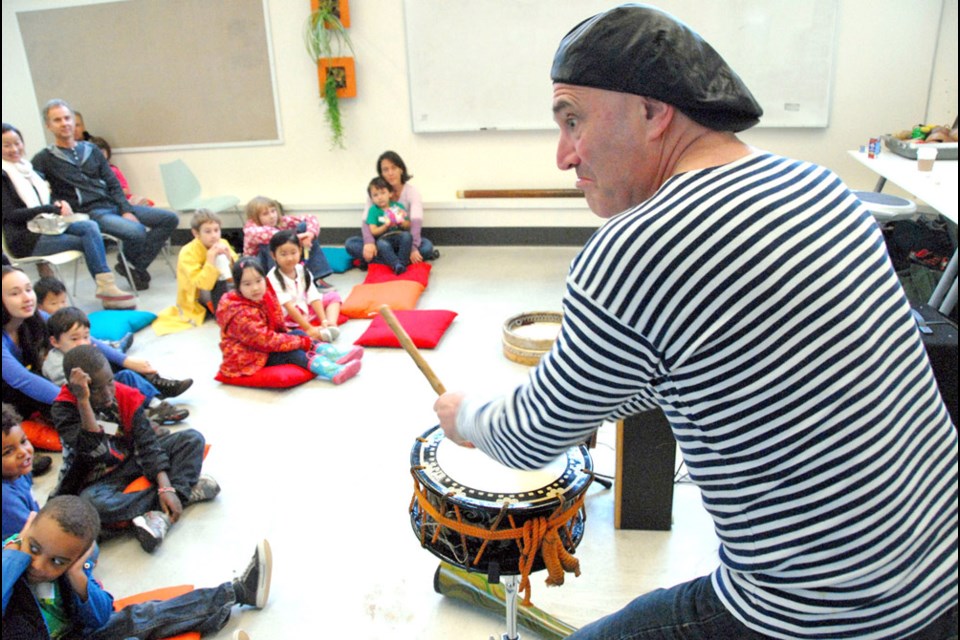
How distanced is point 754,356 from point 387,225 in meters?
4.61

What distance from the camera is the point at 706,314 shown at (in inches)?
32.9

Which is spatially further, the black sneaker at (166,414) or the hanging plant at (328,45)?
the hanging plant at (328,45)

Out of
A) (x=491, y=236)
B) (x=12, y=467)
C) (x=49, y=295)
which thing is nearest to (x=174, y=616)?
(x=12, y=467)

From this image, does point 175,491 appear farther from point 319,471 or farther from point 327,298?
point 327,298

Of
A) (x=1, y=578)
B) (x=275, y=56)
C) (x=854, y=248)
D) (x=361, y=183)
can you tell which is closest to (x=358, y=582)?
(x=1, y=578)

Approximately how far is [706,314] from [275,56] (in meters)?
5.52

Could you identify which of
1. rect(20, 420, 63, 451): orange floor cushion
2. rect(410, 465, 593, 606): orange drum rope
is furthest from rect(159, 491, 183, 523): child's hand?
rect(410, 465, 593, 606): orange drum rope

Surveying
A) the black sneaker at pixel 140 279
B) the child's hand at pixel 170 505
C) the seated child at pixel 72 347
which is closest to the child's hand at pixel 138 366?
the seated child at pixel 72 347

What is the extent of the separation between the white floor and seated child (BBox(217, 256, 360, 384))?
100 mm

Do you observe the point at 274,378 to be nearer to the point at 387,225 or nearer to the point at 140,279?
the point at 387,225

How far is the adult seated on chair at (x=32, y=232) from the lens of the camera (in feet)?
15.1

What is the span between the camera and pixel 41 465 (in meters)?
2.92

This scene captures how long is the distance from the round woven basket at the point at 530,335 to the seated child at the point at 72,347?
152 centimetres

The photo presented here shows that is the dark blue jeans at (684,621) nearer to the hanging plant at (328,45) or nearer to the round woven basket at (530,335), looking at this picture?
the round woven basket at (530,335)
